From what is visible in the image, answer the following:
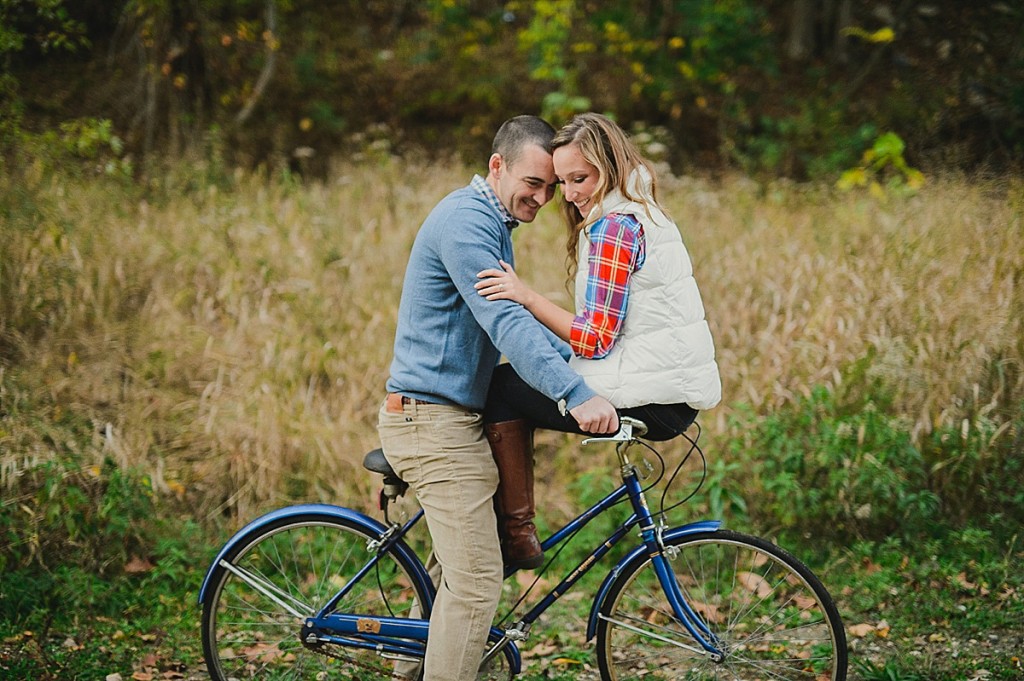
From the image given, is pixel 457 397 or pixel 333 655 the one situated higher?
pixel 457 397

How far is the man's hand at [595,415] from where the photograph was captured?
2814mm

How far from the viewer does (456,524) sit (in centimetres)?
309

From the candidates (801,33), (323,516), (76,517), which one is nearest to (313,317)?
(76,517)

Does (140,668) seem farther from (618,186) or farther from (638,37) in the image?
(638,37)

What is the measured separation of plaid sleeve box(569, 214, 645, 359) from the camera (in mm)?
2873

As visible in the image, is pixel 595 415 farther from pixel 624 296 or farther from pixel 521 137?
pixel 521 137

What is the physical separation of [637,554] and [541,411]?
2.09 feet

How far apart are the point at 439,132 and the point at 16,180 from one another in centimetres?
653

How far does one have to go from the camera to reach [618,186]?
118 inches

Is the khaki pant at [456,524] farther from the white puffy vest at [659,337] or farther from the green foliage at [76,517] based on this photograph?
the green foliage at [76,517]

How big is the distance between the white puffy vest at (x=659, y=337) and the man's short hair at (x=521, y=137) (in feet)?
1.08

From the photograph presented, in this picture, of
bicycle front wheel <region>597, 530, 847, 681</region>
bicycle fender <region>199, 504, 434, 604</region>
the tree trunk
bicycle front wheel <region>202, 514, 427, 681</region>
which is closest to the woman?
bicycle front wheel <region>597, 530, 847, 681</region>

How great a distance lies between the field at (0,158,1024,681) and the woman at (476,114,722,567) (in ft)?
5.26

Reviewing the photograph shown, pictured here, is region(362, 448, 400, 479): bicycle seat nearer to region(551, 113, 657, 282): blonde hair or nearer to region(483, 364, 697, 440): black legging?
region(483, 364, 697, 440): black legging
